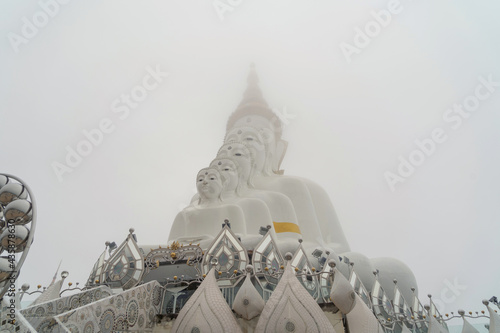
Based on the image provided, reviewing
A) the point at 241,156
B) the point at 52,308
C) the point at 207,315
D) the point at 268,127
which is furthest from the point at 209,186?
the point at 268,127

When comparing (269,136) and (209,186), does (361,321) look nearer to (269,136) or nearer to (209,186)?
(209,186)

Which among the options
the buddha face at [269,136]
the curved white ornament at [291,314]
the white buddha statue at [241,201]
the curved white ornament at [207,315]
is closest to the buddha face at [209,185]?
the white buddha statue at [241,201]

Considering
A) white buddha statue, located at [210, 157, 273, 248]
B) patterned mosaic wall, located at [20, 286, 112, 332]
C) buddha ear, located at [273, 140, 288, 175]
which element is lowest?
patterned mosaic wall, located at [20, 286, 112, 332]

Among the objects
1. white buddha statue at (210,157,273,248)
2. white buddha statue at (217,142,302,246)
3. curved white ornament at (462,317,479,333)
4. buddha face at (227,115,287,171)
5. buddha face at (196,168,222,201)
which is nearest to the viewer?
curved white ornament at (462,317,479,333)

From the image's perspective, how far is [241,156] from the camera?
13797 millimetres

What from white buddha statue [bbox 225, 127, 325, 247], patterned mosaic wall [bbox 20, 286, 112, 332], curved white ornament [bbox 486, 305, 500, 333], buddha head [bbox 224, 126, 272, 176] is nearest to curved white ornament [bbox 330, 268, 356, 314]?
curved white ornament [bbox 486, 305, 500, 333]

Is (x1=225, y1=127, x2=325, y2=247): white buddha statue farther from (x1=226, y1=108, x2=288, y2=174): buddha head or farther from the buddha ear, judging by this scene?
the buddha ear

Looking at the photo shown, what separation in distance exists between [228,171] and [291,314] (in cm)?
834

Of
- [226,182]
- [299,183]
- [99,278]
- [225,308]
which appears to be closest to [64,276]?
[99,278]

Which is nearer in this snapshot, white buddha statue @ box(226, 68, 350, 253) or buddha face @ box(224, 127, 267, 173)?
white buddha statue @ box(226, 68, 350, 253)

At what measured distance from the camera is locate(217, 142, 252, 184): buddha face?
13.7 meters

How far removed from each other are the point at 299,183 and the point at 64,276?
33.3ft

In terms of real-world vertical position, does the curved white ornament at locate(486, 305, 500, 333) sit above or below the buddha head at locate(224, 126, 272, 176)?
below

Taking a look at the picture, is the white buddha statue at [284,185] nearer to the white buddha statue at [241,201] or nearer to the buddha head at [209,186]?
the white buddha statue at [241,201]
